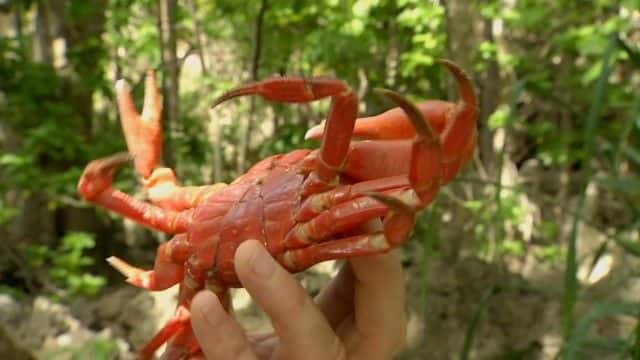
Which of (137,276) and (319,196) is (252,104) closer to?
(137,276)

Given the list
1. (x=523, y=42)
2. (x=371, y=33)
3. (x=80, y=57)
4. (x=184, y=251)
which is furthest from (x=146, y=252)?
(x=184, y=251)

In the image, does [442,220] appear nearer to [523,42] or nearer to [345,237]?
[523,42]

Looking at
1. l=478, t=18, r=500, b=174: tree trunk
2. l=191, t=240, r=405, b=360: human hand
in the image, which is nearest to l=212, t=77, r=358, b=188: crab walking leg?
l=191, t=240, r=405, b=360: human hand

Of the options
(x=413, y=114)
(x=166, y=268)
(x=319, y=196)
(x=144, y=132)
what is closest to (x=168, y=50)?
(x=144, y=132)

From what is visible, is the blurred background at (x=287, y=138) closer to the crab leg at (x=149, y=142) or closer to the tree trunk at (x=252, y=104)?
→ the tree trunk at (x=252, y=104)

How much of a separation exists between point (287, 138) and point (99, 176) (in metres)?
2.19

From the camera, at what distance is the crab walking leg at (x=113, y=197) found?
3.49ft

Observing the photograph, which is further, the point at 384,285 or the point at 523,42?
the point at 523,42

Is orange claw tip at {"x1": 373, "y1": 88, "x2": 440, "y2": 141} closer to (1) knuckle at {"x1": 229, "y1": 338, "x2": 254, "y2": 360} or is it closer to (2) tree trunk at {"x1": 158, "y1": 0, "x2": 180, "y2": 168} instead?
(1) knuckle at {"x1": 229, "y1": 338, "x2": 254, "y2": 360}

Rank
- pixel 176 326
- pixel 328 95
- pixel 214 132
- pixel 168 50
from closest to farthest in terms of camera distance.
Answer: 1. pixel 328 95
2. pixel 176 326
3. pixel 168 50
4. pixel 214 132

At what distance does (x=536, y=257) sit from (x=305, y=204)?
10.8ft

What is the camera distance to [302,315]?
87 centimetres

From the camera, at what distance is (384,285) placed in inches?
36.4

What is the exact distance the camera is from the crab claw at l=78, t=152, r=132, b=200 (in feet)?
3.54
